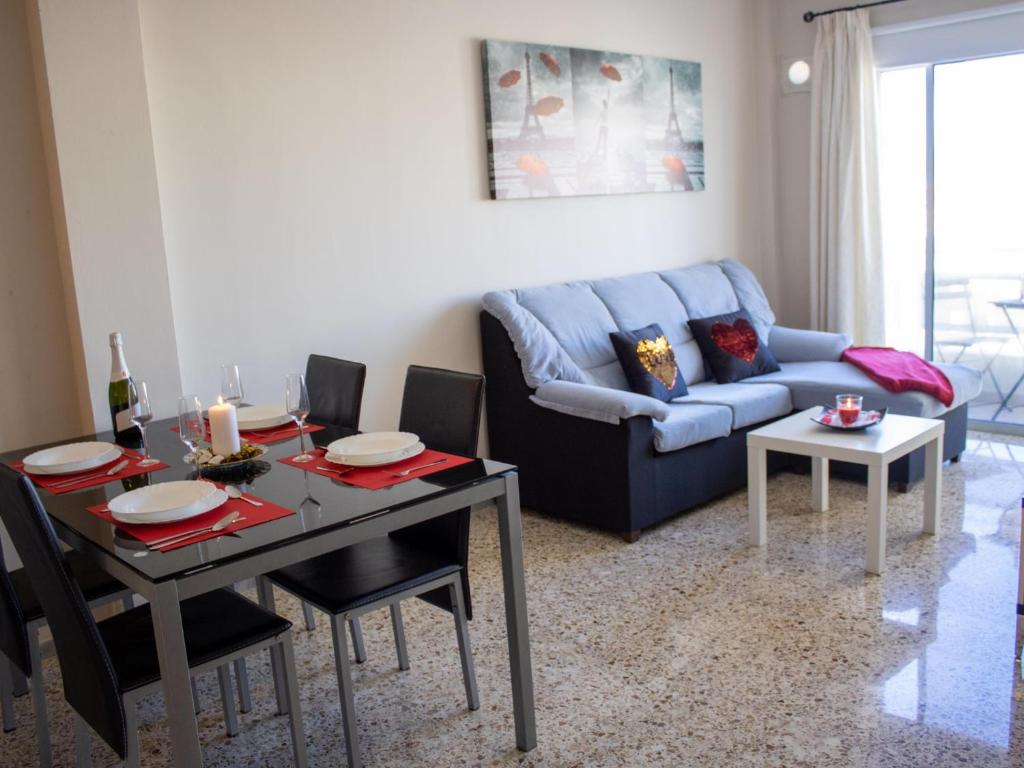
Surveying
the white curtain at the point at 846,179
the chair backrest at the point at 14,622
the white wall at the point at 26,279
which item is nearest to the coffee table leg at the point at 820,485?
the white curtain at the point at 846,179

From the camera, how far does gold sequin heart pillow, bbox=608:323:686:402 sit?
171 inches

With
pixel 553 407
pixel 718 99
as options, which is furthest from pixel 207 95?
Result: pixel 718 99

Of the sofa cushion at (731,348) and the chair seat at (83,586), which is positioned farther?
the sofa cushion at (731,348)

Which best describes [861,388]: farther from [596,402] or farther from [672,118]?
[672,118]

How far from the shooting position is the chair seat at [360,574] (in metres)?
2.40

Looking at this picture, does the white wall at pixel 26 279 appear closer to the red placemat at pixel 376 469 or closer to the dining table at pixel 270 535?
the dining table at pixel 270 535

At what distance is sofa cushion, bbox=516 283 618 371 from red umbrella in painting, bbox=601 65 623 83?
1110 mm

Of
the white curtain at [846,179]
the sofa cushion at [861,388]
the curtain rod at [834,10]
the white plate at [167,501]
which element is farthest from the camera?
the white curtain at [846,179]

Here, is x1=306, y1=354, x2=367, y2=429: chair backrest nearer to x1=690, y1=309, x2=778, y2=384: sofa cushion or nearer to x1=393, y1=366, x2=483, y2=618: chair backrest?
x1=393, y1=366, x2=483, y2=618: chair backrest

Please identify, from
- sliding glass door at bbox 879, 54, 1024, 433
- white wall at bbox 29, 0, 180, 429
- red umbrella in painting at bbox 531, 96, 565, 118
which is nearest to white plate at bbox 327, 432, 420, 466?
white wall at bbox 29, 0, 180, 429

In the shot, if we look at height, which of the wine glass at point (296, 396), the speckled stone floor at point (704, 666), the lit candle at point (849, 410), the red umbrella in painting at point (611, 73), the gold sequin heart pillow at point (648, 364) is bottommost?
the speckled stone floor at point (704, 666)

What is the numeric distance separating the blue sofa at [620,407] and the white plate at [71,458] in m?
1.89

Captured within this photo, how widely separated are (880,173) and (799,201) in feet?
1.78

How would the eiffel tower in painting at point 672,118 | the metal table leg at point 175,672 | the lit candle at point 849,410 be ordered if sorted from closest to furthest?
1. the metal table leg at point 175,672
2. the lit candle at point 849,410
3. the eiffel tower in painting at point 672,118
